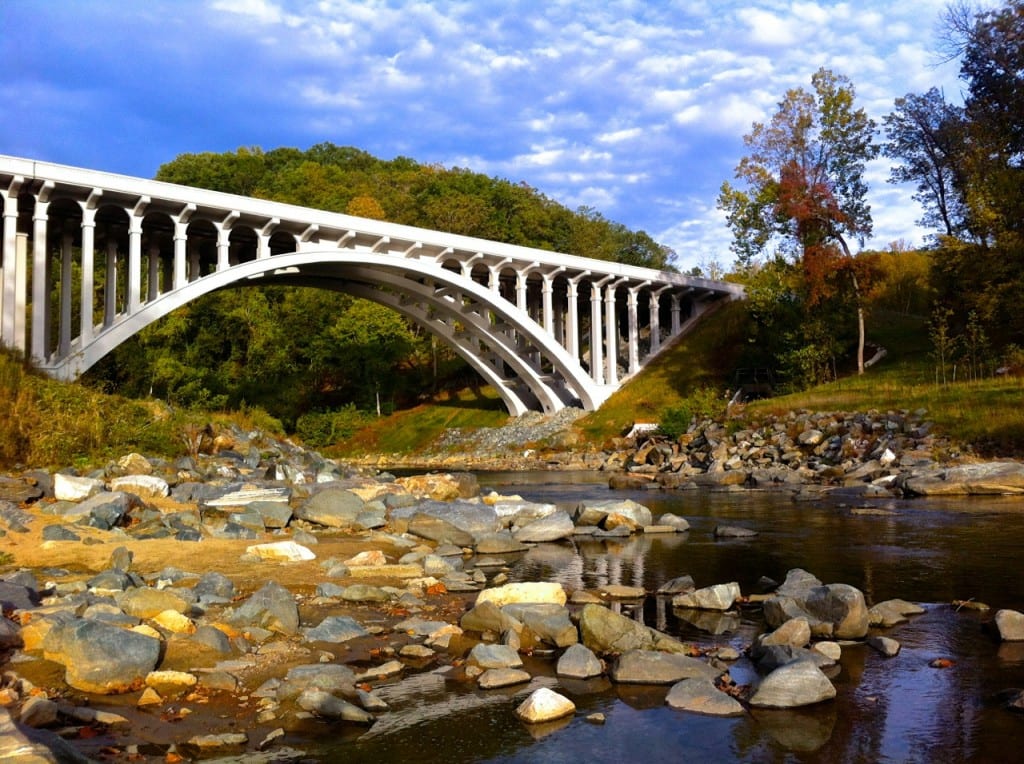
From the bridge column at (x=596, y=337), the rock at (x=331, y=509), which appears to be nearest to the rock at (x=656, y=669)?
the rock at (x=331, y=509)

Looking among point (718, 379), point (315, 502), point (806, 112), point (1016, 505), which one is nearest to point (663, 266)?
point (718, 379)

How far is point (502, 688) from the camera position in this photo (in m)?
6.32

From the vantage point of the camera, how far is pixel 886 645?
7.12 metres

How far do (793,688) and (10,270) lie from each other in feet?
82.5

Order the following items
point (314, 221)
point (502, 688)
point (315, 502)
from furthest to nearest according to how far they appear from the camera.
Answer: point (314, 221) → point (315, 502) → point (502, 688)

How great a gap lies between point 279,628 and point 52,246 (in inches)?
1085

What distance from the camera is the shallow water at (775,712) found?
5129 mm

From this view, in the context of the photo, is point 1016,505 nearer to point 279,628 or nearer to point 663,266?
point 279,628

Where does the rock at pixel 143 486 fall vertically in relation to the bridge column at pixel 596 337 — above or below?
below

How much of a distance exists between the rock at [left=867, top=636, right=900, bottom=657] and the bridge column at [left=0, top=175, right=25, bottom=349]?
2407 cm

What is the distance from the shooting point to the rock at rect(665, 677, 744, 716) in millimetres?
5773

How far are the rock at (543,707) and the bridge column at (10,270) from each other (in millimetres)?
23074

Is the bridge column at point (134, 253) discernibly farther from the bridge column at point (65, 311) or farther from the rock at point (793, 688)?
the rock at point (793, 688)

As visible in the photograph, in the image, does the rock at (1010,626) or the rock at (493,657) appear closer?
the rock at (493,657)
